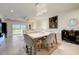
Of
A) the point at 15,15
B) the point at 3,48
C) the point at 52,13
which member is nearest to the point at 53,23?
the point at 52,13

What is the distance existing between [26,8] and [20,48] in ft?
2.70

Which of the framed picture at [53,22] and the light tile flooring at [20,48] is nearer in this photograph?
the light tile flooring at [20,48]

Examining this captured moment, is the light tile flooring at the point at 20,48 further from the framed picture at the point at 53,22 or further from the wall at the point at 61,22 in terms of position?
the framed picture at the point at 53,22

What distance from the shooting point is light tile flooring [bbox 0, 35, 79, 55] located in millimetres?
2362

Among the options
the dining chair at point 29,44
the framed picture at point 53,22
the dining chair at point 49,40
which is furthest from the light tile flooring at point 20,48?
the framed picture at point 53,22

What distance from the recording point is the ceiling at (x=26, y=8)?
2.36 meters

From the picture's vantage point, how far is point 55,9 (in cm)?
242

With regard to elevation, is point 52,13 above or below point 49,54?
above

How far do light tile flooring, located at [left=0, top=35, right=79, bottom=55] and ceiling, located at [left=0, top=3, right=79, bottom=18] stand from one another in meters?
0.51

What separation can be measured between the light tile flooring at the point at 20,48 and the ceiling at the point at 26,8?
51 cm

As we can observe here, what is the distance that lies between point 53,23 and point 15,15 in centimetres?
80

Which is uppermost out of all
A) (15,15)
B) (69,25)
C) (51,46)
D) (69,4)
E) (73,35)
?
(69,4)

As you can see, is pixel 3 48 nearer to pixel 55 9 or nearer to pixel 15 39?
pixel 15 39

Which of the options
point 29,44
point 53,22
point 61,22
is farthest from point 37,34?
point 61,22
